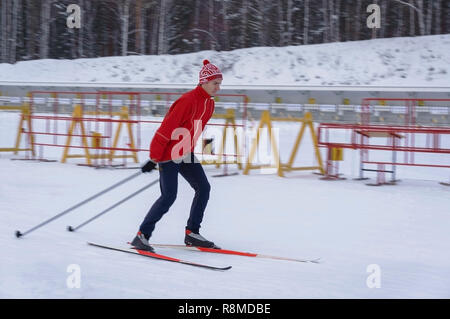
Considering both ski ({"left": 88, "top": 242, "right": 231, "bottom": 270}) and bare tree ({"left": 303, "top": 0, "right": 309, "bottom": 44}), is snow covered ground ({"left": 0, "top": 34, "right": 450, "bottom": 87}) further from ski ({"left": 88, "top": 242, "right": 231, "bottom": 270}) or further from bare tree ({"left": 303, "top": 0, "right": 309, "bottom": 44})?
ski ({"left": 88, "top": 242, "right": 231, "bottom": 270})

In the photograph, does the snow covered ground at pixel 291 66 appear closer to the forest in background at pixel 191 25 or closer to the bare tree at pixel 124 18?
the forest in background at pixel 191 25

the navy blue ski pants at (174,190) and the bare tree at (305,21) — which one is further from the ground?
the bare tree at (305,21)

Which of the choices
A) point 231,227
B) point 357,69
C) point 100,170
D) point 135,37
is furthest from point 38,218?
point 135,37

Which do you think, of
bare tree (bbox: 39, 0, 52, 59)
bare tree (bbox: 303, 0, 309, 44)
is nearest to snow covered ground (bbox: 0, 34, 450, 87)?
bare tree (bbox: 303, 0, 309, 44)

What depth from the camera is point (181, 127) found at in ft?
18.3

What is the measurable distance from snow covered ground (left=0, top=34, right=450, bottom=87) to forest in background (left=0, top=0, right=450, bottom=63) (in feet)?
3.68

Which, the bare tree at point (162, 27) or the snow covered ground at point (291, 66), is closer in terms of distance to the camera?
the snow covered ground at point (291, 66)

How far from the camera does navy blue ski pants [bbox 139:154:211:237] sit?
5.74m

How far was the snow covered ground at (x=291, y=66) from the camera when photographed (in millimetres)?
28203

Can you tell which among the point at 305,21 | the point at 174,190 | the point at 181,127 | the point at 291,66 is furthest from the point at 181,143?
the point at 305,21

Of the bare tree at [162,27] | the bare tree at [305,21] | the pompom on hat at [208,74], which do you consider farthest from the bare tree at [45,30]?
the pompom on hat at [208,74]

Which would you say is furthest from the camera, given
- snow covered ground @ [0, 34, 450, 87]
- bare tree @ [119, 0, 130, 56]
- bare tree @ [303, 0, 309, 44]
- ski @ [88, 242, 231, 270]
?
bare tree @ [119, 0, 130, 56]

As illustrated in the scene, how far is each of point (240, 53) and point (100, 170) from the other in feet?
69.2

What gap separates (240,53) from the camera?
33.2 m
